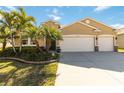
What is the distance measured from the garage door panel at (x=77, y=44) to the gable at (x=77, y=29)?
80cm

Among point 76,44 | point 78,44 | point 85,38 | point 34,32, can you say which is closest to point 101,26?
point 85,38

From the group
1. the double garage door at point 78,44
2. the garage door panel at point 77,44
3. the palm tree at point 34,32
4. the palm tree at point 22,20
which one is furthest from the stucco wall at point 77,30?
the palm tree at point 34,32

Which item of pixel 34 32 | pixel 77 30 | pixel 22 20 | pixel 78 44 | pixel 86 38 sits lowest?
pixel 78 44

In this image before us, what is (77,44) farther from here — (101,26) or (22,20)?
(22,20)

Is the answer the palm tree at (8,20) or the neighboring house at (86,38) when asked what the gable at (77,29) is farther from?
the palm tree at (8,20)

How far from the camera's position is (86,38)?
2548 cm

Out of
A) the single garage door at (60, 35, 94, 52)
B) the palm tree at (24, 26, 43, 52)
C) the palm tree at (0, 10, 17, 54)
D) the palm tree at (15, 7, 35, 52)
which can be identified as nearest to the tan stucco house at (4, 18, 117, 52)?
the single garage door at (60, 35, 94, 52)

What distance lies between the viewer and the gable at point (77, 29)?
2528 centimetres

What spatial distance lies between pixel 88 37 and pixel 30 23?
9641mm

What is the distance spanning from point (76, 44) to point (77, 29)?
205 cm

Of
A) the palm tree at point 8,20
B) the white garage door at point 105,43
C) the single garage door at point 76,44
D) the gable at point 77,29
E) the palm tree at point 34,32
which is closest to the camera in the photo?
the palm tree at point 34,32

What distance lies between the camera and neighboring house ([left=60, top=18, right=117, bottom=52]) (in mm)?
25203

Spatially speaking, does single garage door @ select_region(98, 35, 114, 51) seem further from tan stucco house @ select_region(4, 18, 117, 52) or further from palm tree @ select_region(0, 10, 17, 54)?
palm tree @ select_region(0, 10, 17, 54)
